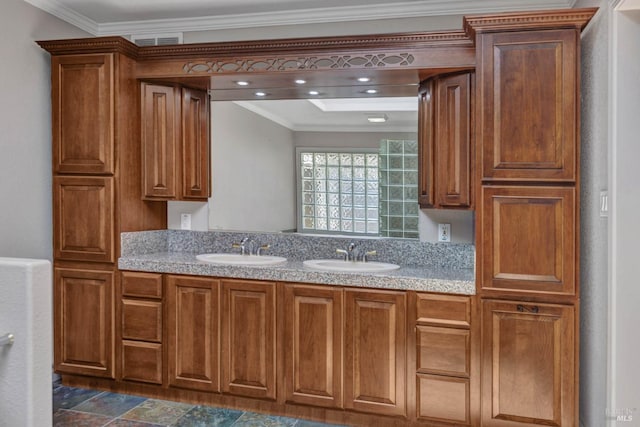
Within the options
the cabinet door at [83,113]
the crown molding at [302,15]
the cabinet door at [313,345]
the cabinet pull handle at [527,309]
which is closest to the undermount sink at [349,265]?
the cabinet door at [313,345]

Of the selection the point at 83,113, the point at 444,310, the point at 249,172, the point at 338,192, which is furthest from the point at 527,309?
the point at 83,113

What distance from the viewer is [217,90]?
3.46 m

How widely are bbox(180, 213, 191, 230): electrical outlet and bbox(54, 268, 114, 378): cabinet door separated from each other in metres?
0.68

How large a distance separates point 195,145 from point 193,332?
1288mm

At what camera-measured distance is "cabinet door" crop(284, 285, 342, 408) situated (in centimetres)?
276

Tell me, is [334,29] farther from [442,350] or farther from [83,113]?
[442,350]

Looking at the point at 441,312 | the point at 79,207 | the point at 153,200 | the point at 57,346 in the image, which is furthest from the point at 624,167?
the point at 57,346

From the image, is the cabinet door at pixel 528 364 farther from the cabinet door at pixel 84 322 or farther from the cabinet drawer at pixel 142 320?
the cabinet door at pixel 84 322

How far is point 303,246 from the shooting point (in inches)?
132

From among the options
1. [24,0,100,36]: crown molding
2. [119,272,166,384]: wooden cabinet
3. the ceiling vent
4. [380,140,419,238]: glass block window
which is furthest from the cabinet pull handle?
[24,0,100,36]: crown molding

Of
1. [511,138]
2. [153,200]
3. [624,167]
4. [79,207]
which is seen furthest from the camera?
[153,200]

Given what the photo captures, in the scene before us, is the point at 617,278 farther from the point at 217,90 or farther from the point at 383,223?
the point at 217,90

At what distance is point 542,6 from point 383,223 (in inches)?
65.1

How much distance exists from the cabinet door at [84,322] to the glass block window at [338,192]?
1.37 m
